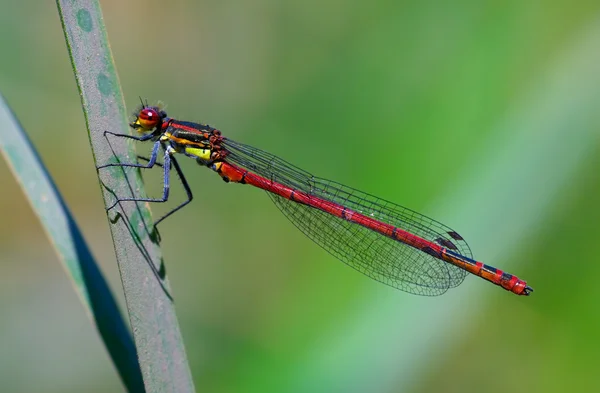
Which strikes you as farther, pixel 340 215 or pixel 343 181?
pixel 343 181

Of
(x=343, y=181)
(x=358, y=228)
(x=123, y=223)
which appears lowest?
(x=358, y=228)

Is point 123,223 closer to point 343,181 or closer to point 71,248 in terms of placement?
point 71,248

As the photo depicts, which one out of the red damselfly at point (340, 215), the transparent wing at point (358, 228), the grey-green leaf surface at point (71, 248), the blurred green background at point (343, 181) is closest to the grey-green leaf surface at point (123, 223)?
the grey-green leaf surface at point (71, 248)

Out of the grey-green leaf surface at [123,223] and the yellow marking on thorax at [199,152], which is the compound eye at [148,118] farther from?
the grey-green leaf surface at [123,223]

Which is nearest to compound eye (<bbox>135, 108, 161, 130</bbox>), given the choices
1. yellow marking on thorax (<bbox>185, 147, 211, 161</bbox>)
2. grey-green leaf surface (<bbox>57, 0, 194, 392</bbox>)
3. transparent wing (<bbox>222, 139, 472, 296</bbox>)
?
yellow marking on thorax (<bbox>185, 147, 211, 161</bbox>)

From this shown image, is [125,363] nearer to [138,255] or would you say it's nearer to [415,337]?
[138,255]

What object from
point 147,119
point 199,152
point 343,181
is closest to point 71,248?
point 147,119

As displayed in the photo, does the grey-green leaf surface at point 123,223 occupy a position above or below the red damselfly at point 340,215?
above

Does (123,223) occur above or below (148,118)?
above
